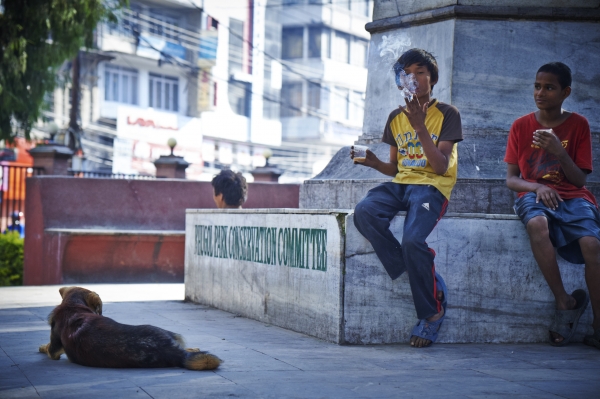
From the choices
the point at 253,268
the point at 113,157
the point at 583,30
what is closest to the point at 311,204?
the point at 253,268

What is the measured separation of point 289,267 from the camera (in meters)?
6.00

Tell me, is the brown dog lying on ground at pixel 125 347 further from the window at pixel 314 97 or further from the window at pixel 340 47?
the window at pixel 340 47

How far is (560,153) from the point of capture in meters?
5.31

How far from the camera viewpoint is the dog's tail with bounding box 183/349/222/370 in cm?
432

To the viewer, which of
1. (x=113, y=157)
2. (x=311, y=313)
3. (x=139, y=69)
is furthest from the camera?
(x=139, y=69)

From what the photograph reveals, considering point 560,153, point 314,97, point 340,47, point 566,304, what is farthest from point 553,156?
point 340,47

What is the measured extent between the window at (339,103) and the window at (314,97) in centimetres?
90

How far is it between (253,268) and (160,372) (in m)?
2.38

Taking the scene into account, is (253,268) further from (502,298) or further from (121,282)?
(121,282)

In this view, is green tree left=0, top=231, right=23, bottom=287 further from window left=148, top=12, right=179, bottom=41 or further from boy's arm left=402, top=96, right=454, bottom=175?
window left=148, top=12, right=179, bottom=41

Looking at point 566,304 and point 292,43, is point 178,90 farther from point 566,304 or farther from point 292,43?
point 566,304

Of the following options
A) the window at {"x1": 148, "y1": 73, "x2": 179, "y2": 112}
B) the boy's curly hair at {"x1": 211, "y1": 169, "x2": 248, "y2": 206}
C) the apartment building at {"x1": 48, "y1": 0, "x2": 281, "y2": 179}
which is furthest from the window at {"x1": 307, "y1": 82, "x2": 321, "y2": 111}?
the boy's curly hair at {"x1": 211, "y1": 169, "x2": 248, "y2": 206}

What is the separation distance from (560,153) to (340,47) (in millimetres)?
46980

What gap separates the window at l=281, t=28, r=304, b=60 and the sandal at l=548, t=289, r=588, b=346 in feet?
151
